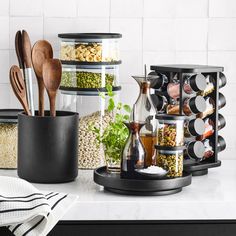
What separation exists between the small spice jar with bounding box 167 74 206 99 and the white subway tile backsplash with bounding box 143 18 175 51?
31 centimetres

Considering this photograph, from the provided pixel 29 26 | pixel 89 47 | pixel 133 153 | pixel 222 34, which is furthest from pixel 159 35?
pixel 133 153

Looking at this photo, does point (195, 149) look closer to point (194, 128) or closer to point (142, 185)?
point (194, 128)

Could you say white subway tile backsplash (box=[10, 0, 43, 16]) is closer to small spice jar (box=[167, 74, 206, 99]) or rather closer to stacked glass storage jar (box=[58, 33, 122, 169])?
stacked glass storage jar (box=[58, 33, 122, 169])

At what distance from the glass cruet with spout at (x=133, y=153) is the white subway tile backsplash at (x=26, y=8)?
66cm

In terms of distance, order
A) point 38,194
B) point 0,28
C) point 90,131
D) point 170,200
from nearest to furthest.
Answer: point 38,194, point 170,200, point 90,131, point 0,28

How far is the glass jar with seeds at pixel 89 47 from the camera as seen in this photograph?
2299 millimetres

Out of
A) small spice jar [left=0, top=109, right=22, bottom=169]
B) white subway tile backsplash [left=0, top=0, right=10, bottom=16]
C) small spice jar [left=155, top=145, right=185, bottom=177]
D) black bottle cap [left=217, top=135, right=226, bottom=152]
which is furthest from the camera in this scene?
white subway tile backsplash [left=0, top=0, right=10, bottom=16]

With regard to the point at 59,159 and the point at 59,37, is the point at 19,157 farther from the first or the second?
the point at 59,37

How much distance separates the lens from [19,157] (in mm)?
2121

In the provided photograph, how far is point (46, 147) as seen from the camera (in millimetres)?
2072

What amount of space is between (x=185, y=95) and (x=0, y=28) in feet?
2.20

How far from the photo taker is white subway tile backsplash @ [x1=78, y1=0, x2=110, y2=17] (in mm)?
2498

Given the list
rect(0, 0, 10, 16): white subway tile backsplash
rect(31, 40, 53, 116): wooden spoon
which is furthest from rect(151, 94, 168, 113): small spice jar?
rect(0, 0, 10, 16): white subway tile backsplash

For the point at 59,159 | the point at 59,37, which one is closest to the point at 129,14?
the point at 59,37
